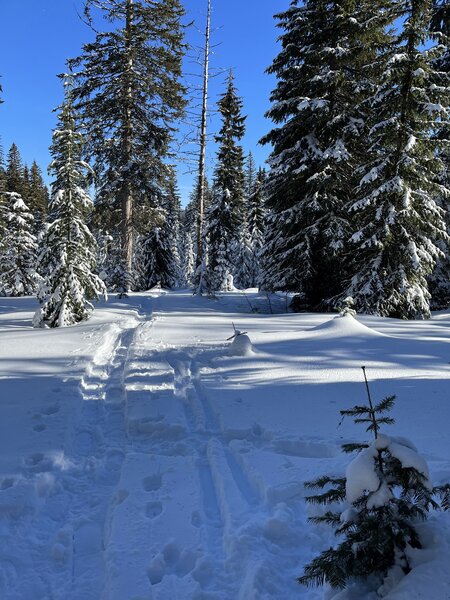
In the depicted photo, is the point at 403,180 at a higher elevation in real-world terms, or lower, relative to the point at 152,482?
higher

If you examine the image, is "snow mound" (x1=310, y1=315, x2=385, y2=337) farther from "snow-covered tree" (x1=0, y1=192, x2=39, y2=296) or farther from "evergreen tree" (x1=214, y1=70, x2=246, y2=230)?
"snow-covered tree" (x1=0, y1=192, x2=39, y2=296)

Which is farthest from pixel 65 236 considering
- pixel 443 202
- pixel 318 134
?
pixel 443 202

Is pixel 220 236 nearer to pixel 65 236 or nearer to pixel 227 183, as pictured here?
pixel 227 183

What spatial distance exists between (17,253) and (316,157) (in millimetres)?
24704

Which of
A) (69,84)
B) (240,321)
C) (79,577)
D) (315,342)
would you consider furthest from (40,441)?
(69,84)

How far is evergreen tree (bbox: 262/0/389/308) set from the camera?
13000mm

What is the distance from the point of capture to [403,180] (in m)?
11.6

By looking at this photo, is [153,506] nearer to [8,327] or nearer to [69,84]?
[8,327]

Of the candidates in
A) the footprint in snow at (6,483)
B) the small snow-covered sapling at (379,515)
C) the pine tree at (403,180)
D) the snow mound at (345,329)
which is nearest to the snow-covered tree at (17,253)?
the pine tree at (403,180)

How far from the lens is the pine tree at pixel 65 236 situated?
451 inches

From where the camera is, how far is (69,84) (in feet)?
37.3

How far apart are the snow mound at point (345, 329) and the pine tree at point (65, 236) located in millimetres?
7359

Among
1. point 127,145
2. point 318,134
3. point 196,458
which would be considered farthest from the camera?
point 127,145

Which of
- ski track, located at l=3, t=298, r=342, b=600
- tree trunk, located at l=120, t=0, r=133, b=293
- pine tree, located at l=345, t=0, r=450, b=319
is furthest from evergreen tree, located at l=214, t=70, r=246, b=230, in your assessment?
ski track, located at l=3, t=298, r=342, b=600
